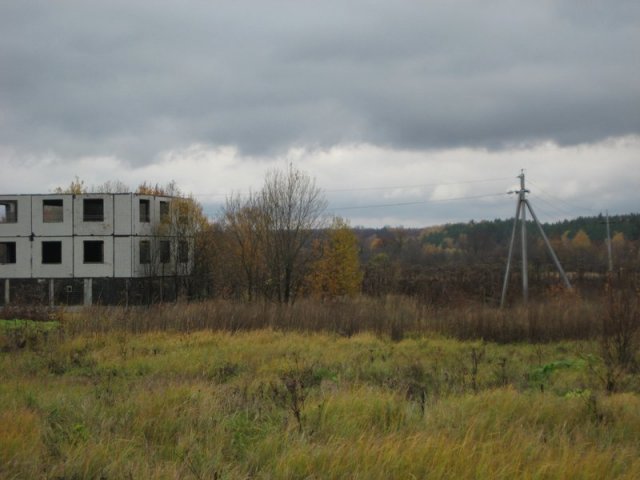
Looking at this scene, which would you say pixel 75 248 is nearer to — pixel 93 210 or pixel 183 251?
pixel 93 210

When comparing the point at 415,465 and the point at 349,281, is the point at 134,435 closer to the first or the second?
the point at 415,465

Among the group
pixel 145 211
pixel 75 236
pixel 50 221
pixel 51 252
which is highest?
pixel 145 211

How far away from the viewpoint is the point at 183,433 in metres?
6.21

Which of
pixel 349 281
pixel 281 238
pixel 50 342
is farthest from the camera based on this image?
pixel 349 281

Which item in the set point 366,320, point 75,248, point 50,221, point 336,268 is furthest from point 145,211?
point 366,320

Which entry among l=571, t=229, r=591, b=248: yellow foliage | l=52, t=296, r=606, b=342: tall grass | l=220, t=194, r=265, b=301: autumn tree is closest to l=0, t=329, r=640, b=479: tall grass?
l=52, t=296, r=606, b=342: tall grass

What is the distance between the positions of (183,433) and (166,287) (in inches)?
1612

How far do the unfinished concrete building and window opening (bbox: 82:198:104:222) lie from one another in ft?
0.22

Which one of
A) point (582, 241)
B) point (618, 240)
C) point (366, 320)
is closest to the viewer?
point (366, 320)

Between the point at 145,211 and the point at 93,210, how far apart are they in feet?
11.8

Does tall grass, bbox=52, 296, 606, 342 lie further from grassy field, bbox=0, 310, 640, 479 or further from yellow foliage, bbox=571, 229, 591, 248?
yellow foliage, bbox=571, 229, 591, 248

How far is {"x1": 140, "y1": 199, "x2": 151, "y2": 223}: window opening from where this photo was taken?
45812mm

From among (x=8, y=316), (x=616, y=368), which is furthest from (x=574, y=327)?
(x=8, y=316)

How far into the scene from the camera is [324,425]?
6.36 meters
